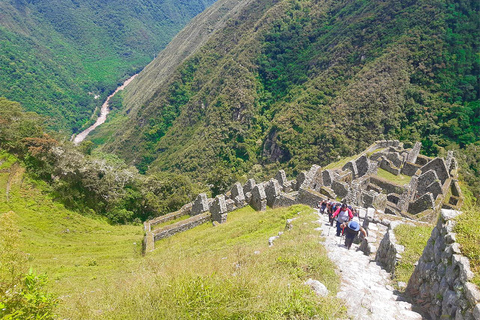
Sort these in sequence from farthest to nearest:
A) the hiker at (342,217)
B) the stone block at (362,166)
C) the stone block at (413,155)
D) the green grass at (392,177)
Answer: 1. the stone block at (413,155)
2. the stone block at (362,166)
3. the green grass at (392,177)
4. the hiker at (342,217)

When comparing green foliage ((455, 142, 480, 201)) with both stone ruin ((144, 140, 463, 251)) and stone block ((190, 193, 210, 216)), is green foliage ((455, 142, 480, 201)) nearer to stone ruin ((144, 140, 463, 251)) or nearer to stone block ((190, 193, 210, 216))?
stone ruin ((144, 140, 463, 251))

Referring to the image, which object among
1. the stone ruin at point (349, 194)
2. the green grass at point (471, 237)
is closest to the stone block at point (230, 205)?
the stone ruin at point (349, 194)

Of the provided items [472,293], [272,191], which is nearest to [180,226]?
[272,191]

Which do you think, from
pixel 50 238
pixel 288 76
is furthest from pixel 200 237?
pixel 288 76

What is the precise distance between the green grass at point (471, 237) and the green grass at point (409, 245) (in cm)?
241

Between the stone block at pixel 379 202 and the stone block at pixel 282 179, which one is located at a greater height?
the stone block at pixel 282 179

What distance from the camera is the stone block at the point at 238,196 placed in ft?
72.3

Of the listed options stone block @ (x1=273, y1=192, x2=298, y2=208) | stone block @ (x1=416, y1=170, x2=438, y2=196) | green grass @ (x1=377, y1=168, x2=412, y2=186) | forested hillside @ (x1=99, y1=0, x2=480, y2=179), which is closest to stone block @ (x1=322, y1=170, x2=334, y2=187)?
stone block @ (x1=273, y1=192, x2=298, y2=208)

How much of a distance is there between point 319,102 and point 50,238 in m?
75.1

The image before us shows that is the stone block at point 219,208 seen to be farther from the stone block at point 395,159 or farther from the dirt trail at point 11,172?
the stone block at point 395,159

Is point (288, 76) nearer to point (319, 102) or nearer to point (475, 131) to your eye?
point (319, 102)

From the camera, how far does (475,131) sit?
54.7 meters

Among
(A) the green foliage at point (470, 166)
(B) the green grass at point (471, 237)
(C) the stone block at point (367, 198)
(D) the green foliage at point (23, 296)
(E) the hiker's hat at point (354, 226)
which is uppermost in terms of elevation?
(D) the green foliage at point (23, 296)

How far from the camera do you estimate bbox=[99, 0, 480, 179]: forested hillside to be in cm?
6112
